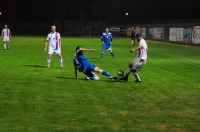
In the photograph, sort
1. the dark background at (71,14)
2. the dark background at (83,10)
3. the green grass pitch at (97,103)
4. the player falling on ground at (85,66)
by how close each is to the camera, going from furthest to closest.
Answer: the dark background at (71,14)
the dark background at (83,10)
the player falling on ground at (85,66)
the green grass pitch at (97,103)

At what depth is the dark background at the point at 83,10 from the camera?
337 ft

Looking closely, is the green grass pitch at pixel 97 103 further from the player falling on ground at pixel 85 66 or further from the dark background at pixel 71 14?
the dark background at pixel 71 14

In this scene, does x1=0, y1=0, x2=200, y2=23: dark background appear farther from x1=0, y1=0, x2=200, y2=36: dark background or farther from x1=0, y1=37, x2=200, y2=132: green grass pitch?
x1=0, y1=37, x2=200, y2=132: green grass pitch

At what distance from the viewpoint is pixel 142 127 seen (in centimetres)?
906

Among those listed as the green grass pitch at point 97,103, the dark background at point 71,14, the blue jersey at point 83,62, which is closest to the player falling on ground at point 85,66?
the blue jersey at point 83,62

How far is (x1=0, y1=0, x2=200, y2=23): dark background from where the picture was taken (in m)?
103

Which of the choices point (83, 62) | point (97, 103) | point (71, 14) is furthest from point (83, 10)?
point (97, 103)

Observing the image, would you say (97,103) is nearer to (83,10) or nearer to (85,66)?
(85,66)

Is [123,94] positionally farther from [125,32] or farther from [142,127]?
[125,32]

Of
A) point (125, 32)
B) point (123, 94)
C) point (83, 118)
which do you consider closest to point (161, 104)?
point (123, 94)

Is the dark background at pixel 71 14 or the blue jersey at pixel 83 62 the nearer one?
the blue jersey at pixel 83 62

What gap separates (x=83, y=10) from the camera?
112250 mm

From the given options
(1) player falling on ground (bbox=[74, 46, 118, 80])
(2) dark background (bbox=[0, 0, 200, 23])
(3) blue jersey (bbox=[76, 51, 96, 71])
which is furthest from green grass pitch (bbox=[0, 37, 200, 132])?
(2) dark background (bbox=[0, 0, 200, 23])

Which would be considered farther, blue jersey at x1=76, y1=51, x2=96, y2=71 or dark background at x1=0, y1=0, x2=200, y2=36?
dark background at x1=0, y1=0, x2=200, y2=36
